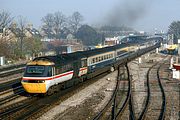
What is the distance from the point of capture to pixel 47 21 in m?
138

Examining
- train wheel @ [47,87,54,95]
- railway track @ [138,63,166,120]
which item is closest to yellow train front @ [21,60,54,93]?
train wheel @ [47,87,54,95]

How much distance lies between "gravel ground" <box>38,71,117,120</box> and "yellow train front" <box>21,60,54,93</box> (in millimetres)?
1688

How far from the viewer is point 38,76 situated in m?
20.3

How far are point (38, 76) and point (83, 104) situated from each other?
3304 millimetres

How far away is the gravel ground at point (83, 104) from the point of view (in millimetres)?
16719

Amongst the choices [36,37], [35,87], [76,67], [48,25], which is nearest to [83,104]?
[35,87]

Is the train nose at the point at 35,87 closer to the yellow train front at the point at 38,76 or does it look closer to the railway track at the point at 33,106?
the yellow train front at the point at 38,76

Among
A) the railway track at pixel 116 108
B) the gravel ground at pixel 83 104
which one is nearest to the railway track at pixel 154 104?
the railway track at pixel 116 108

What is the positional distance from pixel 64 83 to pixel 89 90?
247 cm

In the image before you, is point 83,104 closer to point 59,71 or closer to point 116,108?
Result: point 116,108

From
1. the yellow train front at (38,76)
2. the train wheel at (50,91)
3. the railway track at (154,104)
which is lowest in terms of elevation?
the railway track at (154,104)

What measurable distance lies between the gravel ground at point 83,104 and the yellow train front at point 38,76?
66.5 inches

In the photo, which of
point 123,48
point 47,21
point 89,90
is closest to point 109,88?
point 89,90

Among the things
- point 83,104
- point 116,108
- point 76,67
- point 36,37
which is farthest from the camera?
point 36,37
